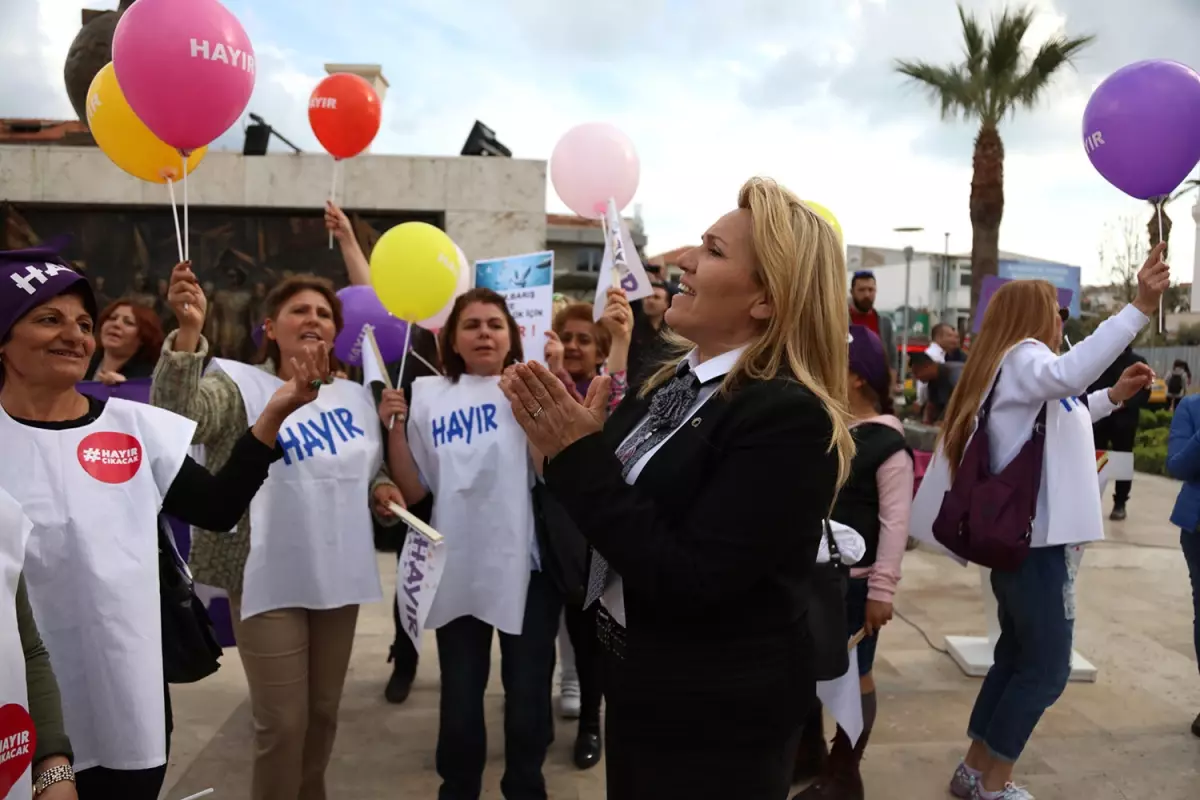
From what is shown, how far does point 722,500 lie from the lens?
161 centimetres

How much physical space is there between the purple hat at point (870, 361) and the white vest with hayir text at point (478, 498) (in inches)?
52.0

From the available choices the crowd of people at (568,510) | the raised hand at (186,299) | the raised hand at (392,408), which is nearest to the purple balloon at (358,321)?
the crowd of people at (568,510)

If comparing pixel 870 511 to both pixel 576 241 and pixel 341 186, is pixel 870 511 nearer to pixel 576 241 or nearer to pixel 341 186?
pixel 341 186

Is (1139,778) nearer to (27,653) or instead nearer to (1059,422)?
(1059,422)

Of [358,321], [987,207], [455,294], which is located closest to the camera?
[455,294]

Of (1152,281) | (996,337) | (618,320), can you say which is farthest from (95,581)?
(1152,281)

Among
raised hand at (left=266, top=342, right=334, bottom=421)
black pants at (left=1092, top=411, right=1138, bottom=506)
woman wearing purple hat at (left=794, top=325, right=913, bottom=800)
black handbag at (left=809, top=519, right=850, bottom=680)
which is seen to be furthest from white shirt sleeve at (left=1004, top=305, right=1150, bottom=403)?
black pants at (left=1092, top=411, right=1138, bottom=506)

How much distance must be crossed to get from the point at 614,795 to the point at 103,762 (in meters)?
1.15

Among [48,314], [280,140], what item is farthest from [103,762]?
[280,140]

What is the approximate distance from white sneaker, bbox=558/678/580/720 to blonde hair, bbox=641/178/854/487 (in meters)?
3.00

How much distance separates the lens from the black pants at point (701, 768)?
1.74 metres

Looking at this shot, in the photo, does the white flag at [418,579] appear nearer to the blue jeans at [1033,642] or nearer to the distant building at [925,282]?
the blue jeans at [1033,642]

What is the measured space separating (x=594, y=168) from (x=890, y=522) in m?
2.39

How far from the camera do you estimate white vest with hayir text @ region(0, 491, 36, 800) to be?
1.51 meters
